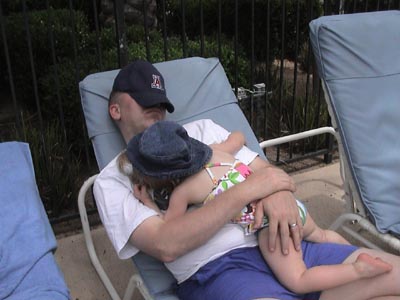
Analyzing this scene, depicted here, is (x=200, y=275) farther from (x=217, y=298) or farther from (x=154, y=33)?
(x=154, y=33)

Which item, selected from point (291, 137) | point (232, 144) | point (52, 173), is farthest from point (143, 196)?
point (52, 173)

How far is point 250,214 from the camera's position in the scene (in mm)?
1715

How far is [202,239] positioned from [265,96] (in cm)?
233

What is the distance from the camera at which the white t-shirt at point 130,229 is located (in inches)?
66.6

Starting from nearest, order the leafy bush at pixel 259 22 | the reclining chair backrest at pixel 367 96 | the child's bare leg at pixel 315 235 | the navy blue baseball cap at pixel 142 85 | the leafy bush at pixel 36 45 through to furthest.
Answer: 1. the child's bare leg at pixel 315 235
2. the navy blue baseball cap at pixel 142 85
3. the reclining chair backrest at pixel 367 96
4. the leafy bush at pixel 36 45
5. the leafy bush at pixel 259 22

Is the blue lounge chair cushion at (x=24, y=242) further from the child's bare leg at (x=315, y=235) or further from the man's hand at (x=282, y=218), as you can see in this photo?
the child's bare leg at (x=315, y=235)

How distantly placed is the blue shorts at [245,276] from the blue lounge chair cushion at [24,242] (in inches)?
18.5

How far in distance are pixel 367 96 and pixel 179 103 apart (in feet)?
2.89

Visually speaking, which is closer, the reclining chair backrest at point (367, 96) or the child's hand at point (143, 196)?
the child's hand at point (143, 196)

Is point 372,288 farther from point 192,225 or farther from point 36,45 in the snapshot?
point 36,45

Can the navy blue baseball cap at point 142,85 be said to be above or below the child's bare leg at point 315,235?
above

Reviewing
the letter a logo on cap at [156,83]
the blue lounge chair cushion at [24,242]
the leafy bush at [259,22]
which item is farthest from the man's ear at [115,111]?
the leafy bush at [259,22]

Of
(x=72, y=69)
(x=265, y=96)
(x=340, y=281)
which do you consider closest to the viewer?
(x=340, y=281)

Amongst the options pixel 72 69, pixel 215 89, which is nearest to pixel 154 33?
pixel 72 69
